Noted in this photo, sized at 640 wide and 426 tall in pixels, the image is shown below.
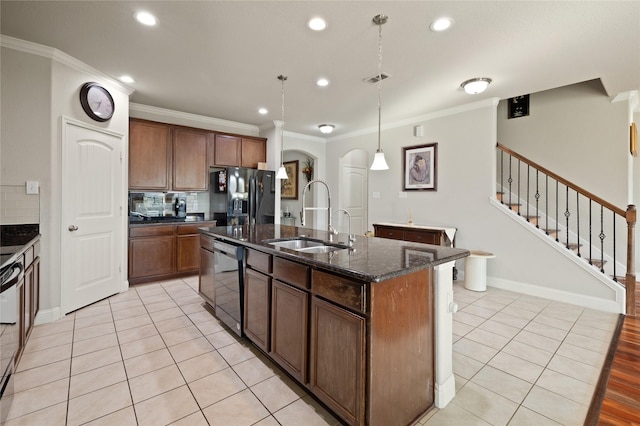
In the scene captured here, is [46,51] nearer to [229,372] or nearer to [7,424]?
[7,424]

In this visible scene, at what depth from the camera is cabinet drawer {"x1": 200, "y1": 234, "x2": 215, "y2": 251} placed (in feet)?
9.41

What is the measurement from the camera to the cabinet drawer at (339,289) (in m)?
1.33

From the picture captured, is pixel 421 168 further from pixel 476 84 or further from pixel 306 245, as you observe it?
pixel 306 245

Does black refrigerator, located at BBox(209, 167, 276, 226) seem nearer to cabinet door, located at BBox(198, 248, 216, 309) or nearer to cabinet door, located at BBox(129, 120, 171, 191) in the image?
cabinet door, located at BBox(129, 120, 171, 191)

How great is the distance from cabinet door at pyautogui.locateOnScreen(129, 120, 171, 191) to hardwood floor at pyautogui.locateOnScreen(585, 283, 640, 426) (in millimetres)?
5022

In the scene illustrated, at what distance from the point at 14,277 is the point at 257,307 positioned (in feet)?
4.78

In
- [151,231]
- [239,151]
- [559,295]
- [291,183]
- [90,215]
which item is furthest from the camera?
[291,183]

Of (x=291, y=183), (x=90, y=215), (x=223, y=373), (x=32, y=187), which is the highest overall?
(x=291, y=183)

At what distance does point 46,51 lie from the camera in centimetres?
275

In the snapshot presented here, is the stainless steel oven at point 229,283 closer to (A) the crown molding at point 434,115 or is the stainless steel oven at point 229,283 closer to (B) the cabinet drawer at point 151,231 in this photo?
(B) the cabinet drawer at point 151,231

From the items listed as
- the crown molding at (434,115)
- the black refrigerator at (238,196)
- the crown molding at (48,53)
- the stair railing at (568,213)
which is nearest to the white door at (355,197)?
the crown molding at (434,115)

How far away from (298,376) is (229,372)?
1.97ft

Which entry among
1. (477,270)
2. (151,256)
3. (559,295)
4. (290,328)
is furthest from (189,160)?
(559,295)

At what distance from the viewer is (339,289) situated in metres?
1.45
